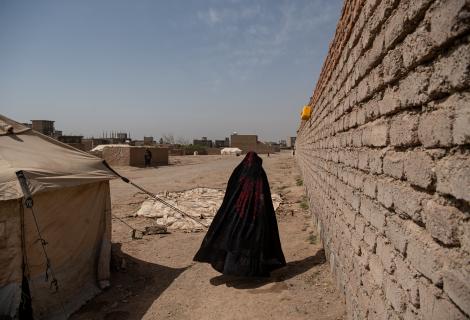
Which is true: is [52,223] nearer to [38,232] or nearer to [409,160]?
[38,232]

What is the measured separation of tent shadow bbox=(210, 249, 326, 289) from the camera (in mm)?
4734

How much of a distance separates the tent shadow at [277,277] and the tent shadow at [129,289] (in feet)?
2.67

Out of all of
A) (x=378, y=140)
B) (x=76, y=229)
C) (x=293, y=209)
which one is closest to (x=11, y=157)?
(x=76, y=229)

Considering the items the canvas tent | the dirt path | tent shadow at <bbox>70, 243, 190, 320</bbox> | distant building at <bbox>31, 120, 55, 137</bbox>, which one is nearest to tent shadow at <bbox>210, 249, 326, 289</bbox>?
the dirt path

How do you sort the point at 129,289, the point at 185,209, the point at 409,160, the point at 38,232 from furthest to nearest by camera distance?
the point at 185,209 → the point at 129,289 → the point at 38,232 → the point at 409,160

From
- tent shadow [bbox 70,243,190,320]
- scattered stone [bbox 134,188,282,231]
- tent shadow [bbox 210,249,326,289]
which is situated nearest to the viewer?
tent shadow [bbox 70,243,190,320]

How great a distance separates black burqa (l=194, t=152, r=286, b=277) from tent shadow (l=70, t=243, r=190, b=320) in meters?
0.77

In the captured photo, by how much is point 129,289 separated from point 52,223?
4.83 ft

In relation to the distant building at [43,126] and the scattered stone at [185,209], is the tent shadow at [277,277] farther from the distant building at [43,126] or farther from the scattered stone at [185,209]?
the distant building at [43,126]

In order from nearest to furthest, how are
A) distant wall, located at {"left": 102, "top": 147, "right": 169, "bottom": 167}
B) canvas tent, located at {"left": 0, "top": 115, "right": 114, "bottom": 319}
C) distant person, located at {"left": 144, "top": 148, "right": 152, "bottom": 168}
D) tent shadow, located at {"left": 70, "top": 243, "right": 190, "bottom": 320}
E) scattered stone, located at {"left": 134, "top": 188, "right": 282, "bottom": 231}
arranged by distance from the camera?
canvas tent, located at {"left": 0, "top": 115, "right": 114, "bottom": 319} < tent shadow, located at {"left": 70, "top": 243, "right": 190, "bottom": 320} < scattered stone, located at {"left": 134, "top": 188, "right": 282, "bottom": 231} < distant wall, located at {"left": 102, "top": 147, "right": 169, "bottom": 167} < distant person, located at {"left": 144, "top": 148, "right": 152, "bottom": 168}

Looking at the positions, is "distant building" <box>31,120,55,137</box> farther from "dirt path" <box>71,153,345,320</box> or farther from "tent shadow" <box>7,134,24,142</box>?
"tent shadow" <box>7,134,24,142</box>

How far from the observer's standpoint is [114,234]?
7543 mm

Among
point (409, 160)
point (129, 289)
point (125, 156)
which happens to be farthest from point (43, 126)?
point (409, 160)

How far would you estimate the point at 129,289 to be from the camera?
505 cm
